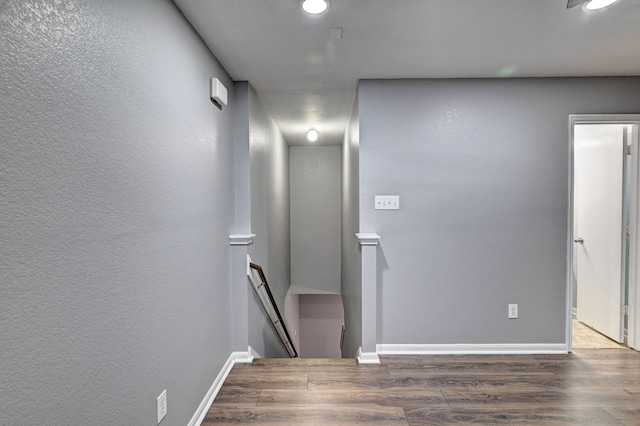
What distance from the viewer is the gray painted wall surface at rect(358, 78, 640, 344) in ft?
8.96

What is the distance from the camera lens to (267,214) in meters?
3.60

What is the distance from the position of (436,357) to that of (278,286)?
2.24 metres

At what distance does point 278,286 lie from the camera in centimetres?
435

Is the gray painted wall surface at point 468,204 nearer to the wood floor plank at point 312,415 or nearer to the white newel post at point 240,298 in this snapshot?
the wood floor plank at point 312,415

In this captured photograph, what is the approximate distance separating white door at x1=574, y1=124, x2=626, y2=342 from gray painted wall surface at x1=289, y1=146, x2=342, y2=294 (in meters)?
3.22

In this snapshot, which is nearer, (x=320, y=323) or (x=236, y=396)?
(x=236, y=396)

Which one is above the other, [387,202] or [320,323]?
[387,202]

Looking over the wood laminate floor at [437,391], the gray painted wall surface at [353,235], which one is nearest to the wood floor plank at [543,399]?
the wood laminate floor at [437,391]

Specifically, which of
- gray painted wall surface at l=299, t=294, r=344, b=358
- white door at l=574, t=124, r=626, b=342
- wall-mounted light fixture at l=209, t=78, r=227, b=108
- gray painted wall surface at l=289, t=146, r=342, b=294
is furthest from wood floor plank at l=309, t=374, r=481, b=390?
gray painted wall surface at l=299, t=294, r=344, b=358

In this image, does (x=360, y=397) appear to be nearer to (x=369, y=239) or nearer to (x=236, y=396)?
(x=236, y=396)

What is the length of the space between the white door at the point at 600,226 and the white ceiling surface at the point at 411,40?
80cm

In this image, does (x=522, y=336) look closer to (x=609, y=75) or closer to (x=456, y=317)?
(x=456, y=317)

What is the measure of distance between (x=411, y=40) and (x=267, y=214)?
2.20 metres

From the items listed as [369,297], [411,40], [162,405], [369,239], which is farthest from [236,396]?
[411,40]
